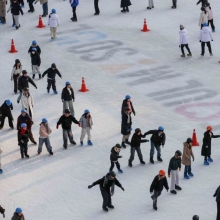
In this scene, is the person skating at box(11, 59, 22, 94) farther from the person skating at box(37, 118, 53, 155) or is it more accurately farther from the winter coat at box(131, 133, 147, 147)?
the winter coat at box(131, 133, 147, 147)

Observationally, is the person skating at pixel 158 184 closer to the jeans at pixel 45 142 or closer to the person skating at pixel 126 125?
the person skating at pixel 126 125

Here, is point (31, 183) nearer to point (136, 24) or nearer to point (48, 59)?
point (48, 59)

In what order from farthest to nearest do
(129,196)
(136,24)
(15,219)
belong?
(136,24)
(129,196)
(15,219)

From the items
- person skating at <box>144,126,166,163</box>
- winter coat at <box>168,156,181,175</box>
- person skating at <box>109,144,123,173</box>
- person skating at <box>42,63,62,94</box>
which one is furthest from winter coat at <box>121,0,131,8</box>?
winter coat at <box>168,156,181,175</box>

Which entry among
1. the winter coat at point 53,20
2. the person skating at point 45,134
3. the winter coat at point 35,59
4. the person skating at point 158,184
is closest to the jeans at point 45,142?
the person skating at point 45,134

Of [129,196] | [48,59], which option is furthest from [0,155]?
[48,59]

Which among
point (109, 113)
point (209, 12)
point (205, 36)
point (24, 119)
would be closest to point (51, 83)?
point (109, 113)

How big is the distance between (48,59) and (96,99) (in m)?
5.45

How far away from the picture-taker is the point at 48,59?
36156 millimetres

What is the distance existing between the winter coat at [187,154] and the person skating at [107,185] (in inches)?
106

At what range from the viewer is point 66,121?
26.9 meters

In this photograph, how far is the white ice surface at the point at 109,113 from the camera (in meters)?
23.4

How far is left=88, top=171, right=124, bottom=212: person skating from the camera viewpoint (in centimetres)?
2238

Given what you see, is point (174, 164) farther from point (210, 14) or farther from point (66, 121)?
point (210, 14)
